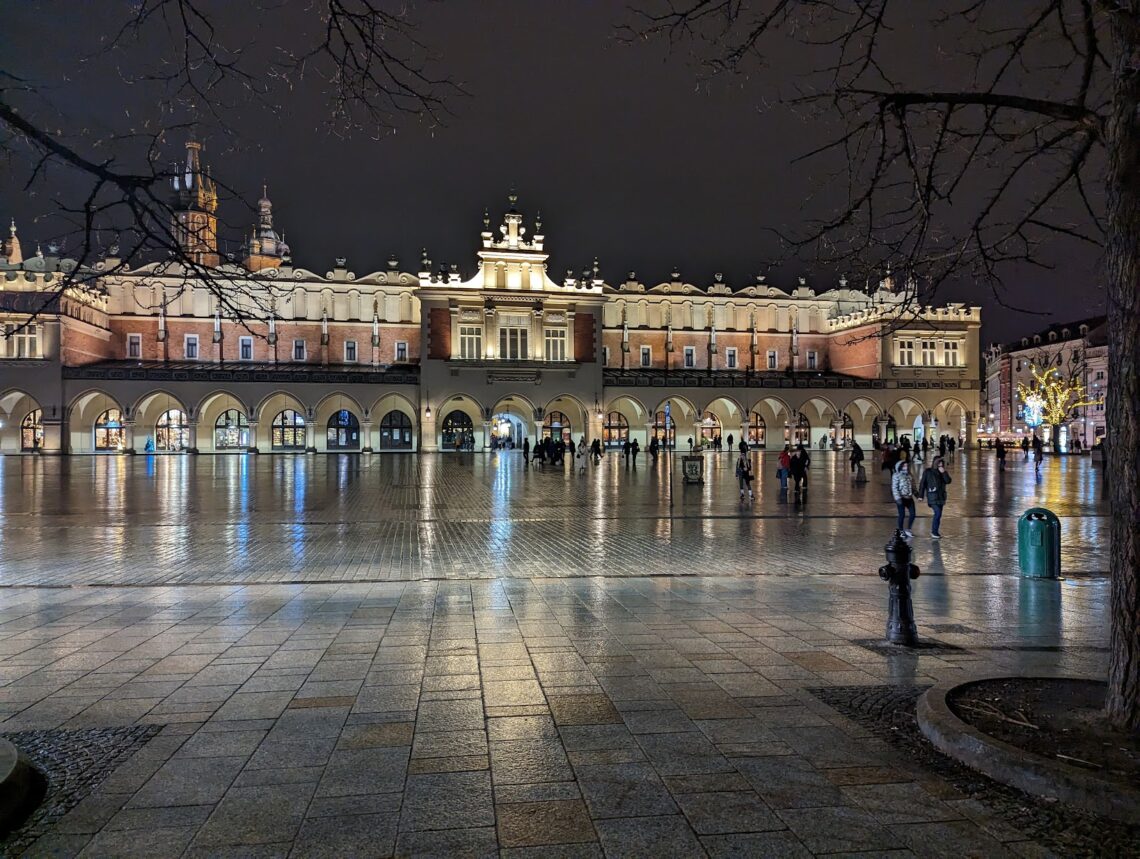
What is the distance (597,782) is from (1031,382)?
336ft

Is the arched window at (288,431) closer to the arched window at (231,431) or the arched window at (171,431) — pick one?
the arched window at (231,431)

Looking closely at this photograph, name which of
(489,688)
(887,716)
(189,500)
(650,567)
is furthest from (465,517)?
(887,716)

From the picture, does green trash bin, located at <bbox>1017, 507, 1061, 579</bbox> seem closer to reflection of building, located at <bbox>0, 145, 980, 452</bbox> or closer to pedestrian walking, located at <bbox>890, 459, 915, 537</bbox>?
pedestrian walking, located at <bbox>890, 459, 915, 537</bbox>

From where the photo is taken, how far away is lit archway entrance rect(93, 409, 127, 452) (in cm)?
5503

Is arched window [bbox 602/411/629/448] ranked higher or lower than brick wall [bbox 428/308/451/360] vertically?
lower

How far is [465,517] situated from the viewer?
17.4 m

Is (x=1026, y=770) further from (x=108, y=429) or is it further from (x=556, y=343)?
(x=108, y=429)

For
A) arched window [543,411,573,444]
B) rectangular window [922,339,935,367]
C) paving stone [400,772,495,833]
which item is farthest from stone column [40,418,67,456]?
rectangular window [922,339,935,367]

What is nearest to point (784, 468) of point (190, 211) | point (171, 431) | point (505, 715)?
point (505, 715)

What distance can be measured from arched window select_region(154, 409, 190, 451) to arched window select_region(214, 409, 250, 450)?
218 cm

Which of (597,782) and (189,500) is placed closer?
(597,782)

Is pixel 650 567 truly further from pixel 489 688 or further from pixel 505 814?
pixel 505 814

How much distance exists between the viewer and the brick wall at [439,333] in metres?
59.3

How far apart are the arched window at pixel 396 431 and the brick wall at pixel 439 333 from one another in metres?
5.42
